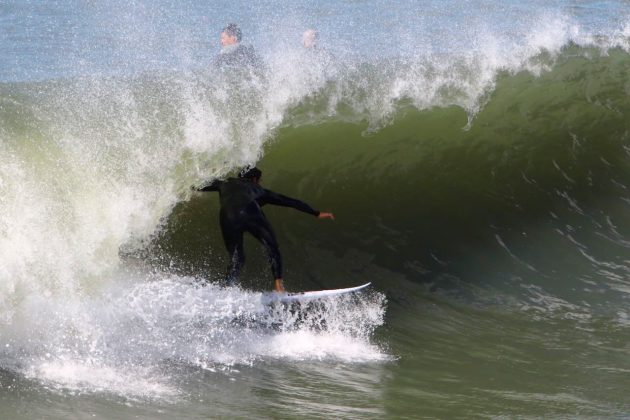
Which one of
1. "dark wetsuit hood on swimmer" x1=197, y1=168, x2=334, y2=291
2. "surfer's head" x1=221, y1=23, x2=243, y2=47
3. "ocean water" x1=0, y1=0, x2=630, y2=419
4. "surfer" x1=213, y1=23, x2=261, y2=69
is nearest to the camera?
"ocean water" x1=0, y1=0, x2=630, y2=419

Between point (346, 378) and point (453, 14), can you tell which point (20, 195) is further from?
point (453, 14)

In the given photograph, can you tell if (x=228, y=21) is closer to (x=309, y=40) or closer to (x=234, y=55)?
(x=309, y=40)

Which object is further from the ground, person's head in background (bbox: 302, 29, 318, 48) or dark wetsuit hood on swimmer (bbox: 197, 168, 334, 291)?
person's head in background (bbox: 302, 29, 318, 48)

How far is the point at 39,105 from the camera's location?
9773mm

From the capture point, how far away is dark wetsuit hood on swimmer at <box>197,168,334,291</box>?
7879mm

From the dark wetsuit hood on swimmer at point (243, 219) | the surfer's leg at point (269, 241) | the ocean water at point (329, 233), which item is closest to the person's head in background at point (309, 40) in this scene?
the ocean water at point (329, 233)

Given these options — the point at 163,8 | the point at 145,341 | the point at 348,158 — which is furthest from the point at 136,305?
the point at 163,8

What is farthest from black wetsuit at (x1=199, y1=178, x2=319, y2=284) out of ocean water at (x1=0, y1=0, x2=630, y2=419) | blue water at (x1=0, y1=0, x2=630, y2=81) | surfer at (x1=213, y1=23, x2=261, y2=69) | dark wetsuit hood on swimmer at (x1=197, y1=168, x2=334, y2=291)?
blue water at (x1=0, y1=0, x2=630, y2=81)

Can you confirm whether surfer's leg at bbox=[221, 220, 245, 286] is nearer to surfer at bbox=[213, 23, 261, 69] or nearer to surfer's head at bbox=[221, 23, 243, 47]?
surfer at bbox=[213, 23, 261, 69]

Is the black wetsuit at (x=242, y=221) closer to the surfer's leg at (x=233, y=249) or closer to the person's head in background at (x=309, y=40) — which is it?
the surfer's leg at (x=233, y=249)

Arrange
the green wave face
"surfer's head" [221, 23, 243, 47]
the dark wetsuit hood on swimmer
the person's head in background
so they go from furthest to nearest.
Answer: the person's head in background < "surfer's head" [221, 23, 243, 47] < the green wave face < the dark wetsuit hood on swimmer

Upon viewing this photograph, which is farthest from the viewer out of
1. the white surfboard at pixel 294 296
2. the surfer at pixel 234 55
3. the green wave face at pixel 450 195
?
the surfer at pixel 234 55

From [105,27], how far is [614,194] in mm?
9805

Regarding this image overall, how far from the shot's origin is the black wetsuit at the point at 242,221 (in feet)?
25.9
